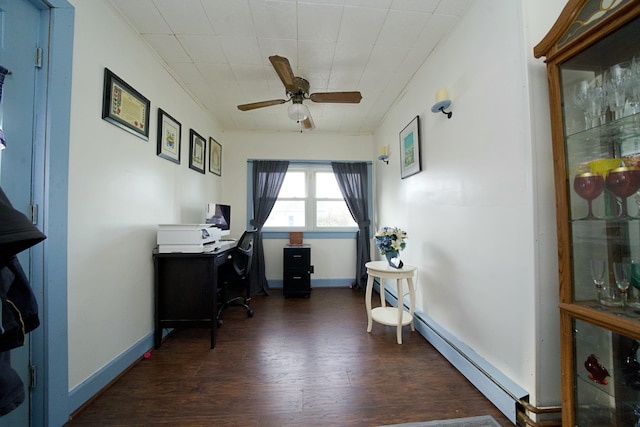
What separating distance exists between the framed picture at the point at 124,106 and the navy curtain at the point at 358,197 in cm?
259

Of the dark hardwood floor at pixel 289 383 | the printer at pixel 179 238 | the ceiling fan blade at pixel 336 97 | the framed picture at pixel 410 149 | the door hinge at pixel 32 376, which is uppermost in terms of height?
the ceiling fan blade at pixel 336 97

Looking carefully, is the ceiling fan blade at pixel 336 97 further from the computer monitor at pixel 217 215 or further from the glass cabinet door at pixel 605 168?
the computer monitor at pixel 217 215

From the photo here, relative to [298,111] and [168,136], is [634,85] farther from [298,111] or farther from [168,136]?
[168,136]

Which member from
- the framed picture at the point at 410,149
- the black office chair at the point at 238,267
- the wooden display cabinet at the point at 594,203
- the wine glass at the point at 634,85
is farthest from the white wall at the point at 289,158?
the wine glass at the point at 634,85

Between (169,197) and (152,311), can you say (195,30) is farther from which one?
(152,311)

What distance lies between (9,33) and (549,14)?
2676 mm

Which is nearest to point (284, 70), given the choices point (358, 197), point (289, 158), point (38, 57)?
point (38, 57)

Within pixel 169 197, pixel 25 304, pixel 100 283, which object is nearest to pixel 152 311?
pixel 100 283

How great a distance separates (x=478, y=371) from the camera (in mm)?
1446

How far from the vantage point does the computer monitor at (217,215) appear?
106 inches

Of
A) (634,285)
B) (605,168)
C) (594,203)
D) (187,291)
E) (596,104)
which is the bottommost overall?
(187,291)

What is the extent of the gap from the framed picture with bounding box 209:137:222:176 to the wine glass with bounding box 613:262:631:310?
147 inches

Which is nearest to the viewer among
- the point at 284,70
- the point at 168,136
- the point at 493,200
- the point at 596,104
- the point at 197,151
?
the point at 596,104

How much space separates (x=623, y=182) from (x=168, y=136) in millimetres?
3061
